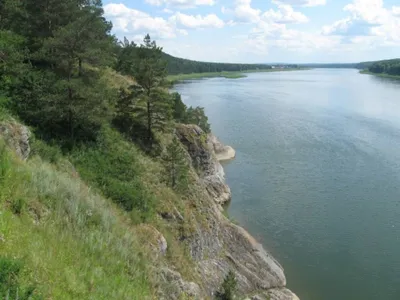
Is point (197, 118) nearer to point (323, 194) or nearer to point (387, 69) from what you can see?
point (323, 194)

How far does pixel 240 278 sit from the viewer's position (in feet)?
67.9

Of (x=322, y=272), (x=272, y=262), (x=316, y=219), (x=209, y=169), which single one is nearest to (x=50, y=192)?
(x=272, y=262)

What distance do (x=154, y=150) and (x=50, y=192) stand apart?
13842mm

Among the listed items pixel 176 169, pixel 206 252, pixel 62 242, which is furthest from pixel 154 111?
pixel 62 242

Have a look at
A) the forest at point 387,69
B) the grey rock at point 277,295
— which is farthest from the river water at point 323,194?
the forest at point 387,69

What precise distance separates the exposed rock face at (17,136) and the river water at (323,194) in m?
18.3

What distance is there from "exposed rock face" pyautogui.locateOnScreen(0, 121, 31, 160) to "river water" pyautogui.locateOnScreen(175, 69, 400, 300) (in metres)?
18.3

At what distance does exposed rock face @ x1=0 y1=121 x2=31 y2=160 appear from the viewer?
44.3 ft

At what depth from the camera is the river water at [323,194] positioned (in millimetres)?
25531

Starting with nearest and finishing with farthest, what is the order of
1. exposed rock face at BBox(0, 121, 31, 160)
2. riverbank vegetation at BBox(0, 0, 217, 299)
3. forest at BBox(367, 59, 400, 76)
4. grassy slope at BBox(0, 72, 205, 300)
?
grassy slope at BBox(0, 72, 205, 300) → riverbank vegetation at BBox(0, 0, 217, 299) → exposed rock face at BBox(0, 121, 31, 160) → forest at BBox(367, 59, 400, 76)

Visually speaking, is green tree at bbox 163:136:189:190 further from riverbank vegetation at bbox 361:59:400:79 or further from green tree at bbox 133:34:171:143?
riverbank vegetation at bbox 361:59:400:79

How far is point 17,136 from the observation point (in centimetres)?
1421

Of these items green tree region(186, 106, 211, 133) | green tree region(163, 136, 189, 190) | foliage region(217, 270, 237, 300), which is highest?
green tree region(163, 136, 189, 190)

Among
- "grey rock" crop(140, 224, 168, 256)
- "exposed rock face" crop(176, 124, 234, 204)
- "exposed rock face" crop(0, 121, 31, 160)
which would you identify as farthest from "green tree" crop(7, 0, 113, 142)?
"exposed rock face" crop(176, 124, 234, 204)
